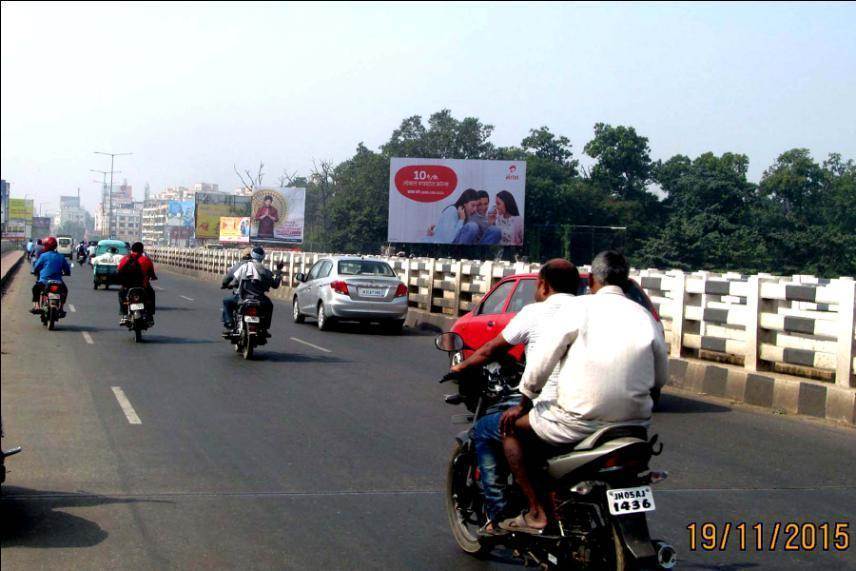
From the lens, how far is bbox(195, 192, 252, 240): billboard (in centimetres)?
7506

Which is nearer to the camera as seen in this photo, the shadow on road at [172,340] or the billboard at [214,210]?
the shadow on road at [172,340]

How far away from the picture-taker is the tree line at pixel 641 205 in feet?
133

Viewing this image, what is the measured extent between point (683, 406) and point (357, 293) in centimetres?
1038

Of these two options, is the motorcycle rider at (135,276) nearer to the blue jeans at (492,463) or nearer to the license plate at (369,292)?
the license plate at (369,292)

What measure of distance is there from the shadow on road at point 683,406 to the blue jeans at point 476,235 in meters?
38.9

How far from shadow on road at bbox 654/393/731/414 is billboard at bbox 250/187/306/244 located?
58553 millimetres

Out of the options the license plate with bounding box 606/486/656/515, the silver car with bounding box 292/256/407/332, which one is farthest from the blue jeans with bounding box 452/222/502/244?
the license plate with bounding box 606/486/656/515

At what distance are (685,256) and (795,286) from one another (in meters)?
41.3

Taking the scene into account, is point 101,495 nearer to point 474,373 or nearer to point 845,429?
point 474,373

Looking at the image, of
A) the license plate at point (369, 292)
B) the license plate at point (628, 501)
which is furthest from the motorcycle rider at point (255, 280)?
the license plate at point (628, 501)

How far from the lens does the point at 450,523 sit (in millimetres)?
5832

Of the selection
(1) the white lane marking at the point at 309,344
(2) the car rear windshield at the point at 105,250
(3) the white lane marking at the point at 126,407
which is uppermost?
(2) the car rear windshield at the point at 105,250

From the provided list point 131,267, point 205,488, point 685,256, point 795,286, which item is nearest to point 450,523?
point 205,488
